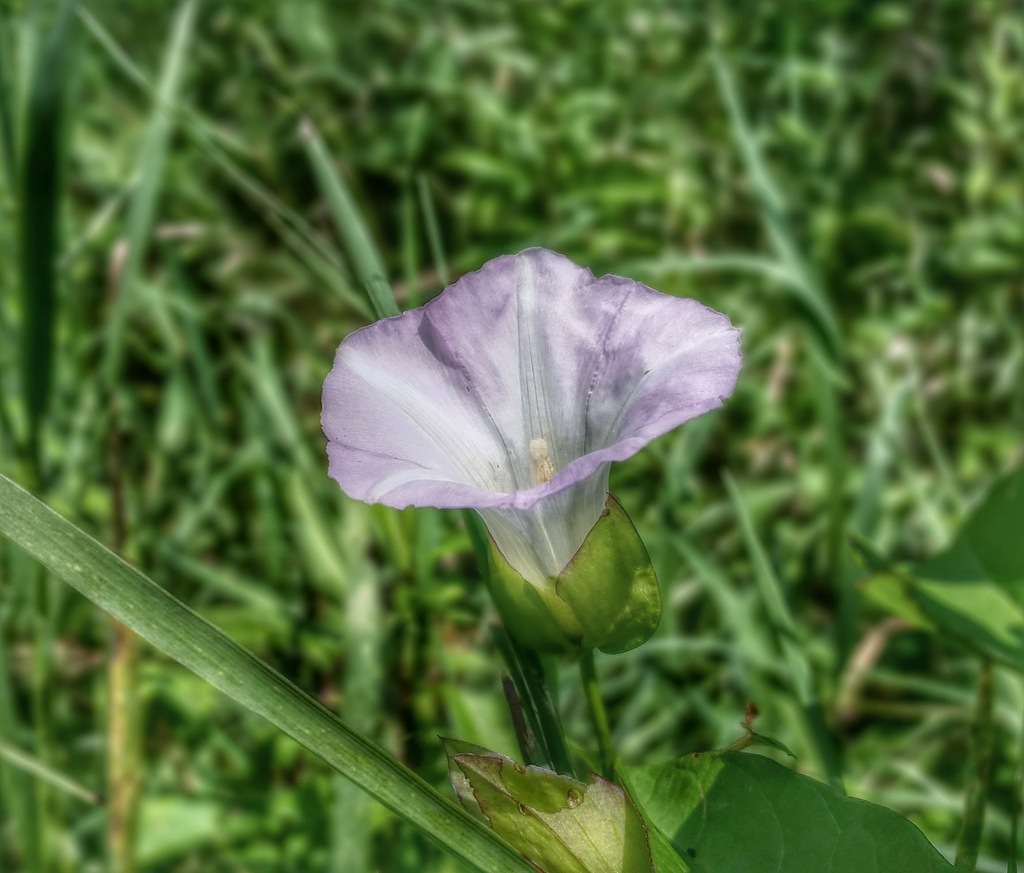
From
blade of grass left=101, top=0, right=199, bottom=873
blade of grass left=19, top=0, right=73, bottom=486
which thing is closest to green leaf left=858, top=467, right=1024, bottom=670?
blade of grass left=101, top=0, right=199, bottom=873

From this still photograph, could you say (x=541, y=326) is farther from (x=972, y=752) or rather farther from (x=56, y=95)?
(x=56, y=95)

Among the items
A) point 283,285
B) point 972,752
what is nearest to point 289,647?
point 972,752

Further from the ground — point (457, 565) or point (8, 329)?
point (8, 329)

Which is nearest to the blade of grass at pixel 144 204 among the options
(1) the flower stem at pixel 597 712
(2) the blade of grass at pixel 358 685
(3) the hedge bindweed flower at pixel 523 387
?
(2) the blade of grass at pixel 358 685

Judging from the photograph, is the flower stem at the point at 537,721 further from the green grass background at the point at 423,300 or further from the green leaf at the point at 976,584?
the green leaf at the point at 976,584

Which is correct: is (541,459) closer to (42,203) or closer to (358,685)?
(358,685)

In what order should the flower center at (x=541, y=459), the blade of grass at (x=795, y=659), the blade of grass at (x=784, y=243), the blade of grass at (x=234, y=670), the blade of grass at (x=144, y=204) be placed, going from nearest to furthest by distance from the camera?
the blade of grass at (x=234, y=670)
the flower center at (x=541, y=459)
the blade of grass at (x=795, y=659)
the blade of grass at (x=144, y=204)
the blade of grass at (x=784, y=243)

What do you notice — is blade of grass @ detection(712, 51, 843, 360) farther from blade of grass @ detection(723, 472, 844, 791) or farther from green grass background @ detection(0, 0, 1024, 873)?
blade of grass @ detection(723, 472, 844, 791)
